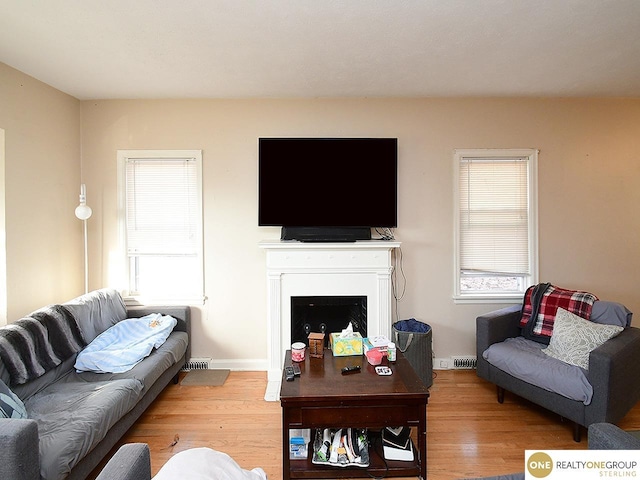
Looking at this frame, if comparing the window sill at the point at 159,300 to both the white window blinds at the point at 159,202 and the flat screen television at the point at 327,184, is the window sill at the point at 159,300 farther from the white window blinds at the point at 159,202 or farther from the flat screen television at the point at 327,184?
the flat screen television at the point at 327,184

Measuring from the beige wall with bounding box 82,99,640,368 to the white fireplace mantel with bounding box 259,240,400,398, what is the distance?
0.31 meters

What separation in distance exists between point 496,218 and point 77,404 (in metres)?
3.53

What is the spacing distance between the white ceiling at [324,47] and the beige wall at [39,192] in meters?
0.21

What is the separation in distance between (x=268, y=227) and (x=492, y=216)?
7.07ft

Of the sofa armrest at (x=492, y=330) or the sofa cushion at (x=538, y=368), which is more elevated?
the sofa armrest at (x=492, y=330)

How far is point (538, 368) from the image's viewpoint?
7.77 ft

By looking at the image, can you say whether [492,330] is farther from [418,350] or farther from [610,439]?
[610,439]

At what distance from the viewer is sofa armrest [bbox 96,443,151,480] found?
1.05m

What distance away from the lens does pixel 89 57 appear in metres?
2.38

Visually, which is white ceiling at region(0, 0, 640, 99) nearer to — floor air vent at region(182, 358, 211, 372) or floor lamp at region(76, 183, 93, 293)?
floor lamp at region(76, 183, 93, 293)

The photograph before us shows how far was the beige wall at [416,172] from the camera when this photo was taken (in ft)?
10.5

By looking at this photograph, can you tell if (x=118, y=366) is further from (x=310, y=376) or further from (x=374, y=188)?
(x=374, y=188)

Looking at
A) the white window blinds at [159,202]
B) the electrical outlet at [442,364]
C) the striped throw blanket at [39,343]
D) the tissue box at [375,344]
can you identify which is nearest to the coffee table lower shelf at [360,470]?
the tissue box at [375,344]

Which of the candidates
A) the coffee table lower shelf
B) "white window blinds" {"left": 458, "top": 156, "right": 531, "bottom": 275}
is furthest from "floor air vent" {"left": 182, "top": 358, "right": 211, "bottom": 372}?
"white window blinds" {"left": 458, "top": 156, "right": 531, "bottom": 275}
